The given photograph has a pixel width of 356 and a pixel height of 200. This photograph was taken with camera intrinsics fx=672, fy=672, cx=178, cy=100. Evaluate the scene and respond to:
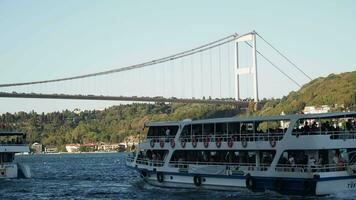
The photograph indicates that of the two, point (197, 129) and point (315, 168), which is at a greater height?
point (197, 129)

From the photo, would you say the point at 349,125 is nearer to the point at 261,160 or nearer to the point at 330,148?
the point at 330,148

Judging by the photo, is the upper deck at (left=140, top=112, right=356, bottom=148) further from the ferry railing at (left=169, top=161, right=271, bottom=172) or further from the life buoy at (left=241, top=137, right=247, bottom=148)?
the ferry railing at (left=169, top=161, right=271, bottom=172)

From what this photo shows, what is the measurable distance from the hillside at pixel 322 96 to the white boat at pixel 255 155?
210ft

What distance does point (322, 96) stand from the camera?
119 metres

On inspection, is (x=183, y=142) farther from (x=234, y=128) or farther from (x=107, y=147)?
(x=107, y=147)

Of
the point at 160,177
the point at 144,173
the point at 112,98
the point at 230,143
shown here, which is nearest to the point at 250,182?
the point at 230,143

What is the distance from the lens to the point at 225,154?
36.4 metres

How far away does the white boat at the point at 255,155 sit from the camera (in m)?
31.5

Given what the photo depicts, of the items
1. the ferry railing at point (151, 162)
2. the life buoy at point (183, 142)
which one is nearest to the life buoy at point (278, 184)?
the life buoy at point (183, 142)

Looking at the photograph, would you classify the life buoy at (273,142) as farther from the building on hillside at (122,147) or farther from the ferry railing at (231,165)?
the building on hillside at (122,147)

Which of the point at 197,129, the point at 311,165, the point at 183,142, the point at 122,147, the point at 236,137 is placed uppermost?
the point at 197,129

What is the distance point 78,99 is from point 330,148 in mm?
68089

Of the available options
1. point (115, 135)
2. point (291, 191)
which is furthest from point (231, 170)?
point (115, 135)

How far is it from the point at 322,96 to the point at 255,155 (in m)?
87.3
